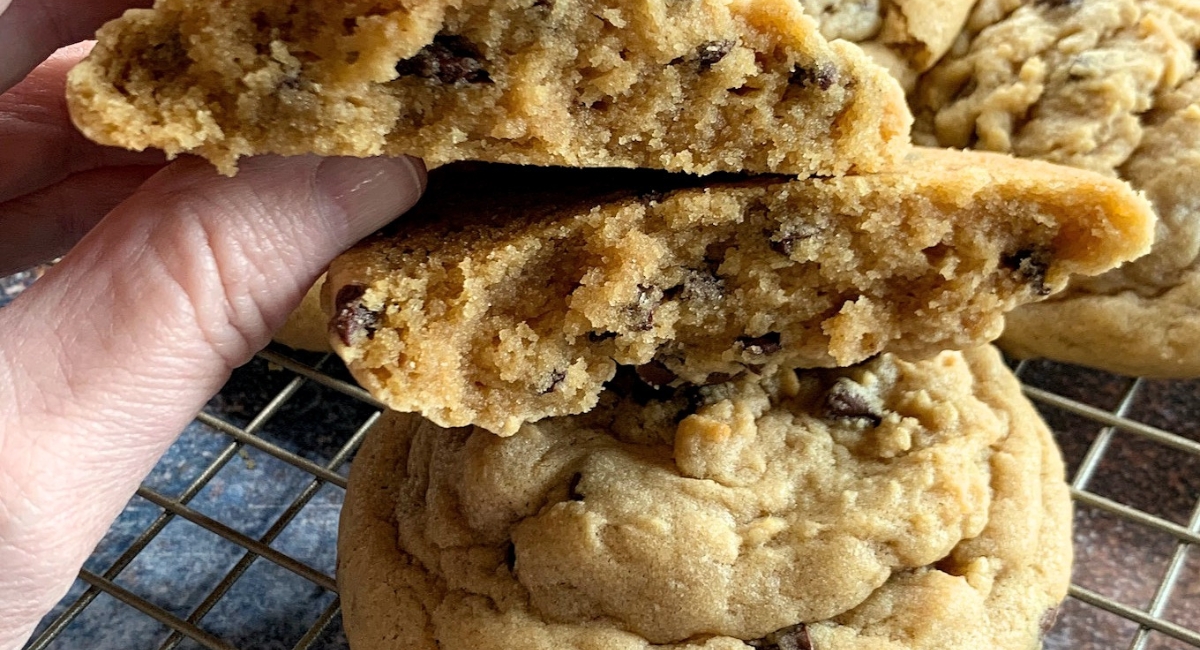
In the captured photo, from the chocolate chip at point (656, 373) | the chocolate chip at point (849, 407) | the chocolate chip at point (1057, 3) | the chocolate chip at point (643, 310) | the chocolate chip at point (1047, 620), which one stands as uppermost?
the chocolate chip at point (1057, 3)

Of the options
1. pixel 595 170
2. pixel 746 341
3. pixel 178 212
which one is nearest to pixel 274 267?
pixel 178 212

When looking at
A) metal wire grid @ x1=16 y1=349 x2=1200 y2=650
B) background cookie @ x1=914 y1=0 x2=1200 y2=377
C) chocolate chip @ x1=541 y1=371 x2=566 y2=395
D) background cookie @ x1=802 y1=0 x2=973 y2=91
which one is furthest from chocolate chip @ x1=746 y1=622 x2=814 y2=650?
background cookie @ x1=802 y1=0 x2=973 y2=91

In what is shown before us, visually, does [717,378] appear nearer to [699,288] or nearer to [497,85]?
[699,288]

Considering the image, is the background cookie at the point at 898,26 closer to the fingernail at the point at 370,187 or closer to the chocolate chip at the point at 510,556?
the fingernail at the point at 370,187

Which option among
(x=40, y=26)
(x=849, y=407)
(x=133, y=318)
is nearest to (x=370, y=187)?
(x=133, y=318)

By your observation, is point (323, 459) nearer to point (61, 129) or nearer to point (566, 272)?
point (61, 129)

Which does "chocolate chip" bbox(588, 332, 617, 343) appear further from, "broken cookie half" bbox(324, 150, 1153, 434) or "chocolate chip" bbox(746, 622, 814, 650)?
"chocolate chip" bbox(746, 622, 814, 650)

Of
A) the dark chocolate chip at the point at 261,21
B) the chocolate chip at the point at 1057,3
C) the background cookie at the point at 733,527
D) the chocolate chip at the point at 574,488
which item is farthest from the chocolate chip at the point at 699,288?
the chocolate chip at the point at 1057,3

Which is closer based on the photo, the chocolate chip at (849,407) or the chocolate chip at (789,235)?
the chocolate chip at (789,235)
